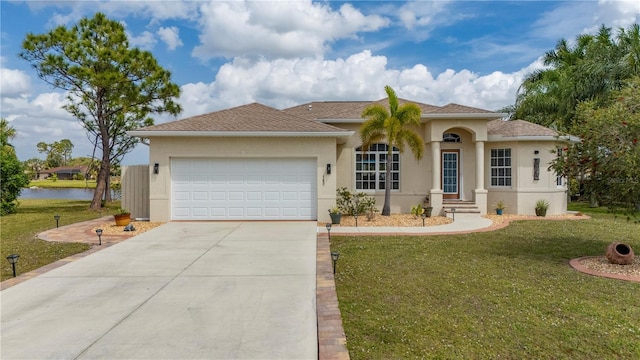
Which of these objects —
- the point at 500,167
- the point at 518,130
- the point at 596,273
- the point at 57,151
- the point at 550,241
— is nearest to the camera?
the point at 596,273

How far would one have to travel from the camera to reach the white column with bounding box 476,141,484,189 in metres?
15.9

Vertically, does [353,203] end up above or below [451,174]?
below

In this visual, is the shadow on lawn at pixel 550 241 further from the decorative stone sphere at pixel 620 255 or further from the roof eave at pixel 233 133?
the roof eave at pixel 233 133

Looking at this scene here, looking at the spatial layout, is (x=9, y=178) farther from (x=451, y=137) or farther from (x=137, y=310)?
(x=451, y=137)

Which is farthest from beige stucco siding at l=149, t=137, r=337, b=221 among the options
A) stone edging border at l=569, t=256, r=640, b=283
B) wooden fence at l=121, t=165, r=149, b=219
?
stone edging border at l=569, t=256, r=640, b=283

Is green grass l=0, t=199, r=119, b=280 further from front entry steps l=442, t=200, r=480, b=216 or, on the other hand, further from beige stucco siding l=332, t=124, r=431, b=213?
front entry steps l=442, t=200, r=480, b=216

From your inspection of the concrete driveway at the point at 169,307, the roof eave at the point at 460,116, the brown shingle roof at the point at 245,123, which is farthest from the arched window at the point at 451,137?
the concrete driveway at the point at 169,307

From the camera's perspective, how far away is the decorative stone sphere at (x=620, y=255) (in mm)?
7500

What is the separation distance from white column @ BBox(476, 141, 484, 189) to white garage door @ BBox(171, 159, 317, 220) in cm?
869

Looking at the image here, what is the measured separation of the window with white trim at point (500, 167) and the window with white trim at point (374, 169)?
14.8 feet

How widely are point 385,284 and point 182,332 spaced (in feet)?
11.5

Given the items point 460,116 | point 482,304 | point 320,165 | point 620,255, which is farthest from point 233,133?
point 620,255

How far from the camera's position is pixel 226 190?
13.4 meters

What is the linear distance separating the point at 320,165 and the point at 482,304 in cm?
866
